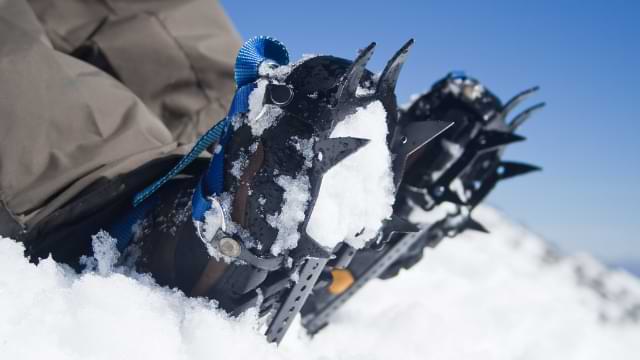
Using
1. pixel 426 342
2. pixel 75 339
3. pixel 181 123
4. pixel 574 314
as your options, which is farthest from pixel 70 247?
pixel 574 314

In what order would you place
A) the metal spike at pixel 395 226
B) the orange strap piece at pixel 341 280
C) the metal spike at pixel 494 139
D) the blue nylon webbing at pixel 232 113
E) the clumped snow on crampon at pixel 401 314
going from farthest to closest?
1. the orange strap piece at pixel 341 280
2. the metal spike at pixel 494 139
3. the metal spike at pixel 395 226
4. the blue nylon webbing at pixel 232 113
5. the clumped snow on crampon at pixel 401 314

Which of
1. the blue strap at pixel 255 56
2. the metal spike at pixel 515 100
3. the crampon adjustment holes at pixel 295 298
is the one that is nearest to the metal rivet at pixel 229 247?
the crampon adjustment holes at pixel 295 298

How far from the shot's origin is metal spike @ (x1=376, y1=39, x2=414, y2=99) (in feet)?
2.46

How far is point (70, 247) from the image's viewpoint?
0.97m

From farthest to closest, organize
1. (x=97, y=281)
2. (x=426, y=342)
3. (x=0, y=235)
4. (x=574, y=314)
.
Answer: (x=574, y=314)
(x=426, y=342)
(x=0, y=235)
(x=97, y=281)

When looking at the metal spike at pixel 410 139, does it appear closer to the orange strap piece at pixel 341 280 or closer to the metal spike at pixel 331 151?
the metal spike at pixel 331 151

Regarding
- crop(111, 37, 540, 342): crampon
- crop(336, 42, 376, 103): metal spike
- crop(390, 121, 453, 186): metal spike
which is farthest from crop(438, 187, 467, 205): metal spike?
crop(336, 42, 376, 103): metal spike

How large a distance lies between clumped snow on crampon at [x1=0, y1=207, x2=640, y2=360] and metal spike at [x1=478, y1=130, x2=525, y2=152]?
61 cm

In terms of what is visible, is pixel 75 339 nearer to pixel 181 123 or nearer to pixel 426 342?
pixel 181 123

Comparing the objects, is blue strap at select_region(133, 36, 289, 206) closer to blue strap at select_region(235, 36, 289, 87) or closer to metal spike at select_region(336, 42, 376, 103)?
blue strap at select_region(235, 36, 289, 87)

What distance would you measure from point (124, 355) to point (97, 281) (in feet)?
0.45

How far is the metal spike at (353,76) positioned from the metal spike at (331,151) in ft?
0.19

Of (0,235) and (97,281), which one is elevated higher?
(97,281)

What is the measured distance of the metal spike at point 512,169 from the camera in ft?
5.20
